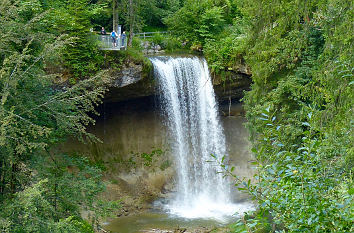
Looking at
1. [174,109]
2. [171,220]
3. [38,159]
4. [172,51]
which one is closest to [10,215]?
[38,159]

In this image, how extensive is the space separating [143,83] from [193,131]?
343 cm

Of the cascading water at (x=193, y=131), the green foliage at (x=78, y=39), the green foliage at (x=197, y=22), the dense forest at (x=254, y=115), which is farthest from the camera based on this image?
the green foliage at (x=197, y=22)

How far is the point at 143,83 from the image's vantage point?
18.7 m

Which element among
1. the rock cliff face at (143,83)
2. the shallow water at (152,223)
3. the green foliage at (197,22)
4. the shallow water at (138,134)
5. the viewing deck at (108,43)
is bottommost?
the shallow water at (152,223)

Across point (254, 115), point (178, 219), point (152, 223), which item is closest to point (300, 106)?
point (254, 115)

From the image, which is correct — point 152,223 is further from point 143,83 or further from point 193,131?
point 143,83

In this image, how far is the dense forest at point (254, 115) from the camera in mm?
4527

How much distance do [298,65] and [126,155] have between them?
9.06 m

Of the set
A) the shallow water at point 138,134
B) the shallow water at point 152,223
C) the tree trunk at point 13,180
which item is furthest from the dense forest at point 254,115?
the shallow water at point 152,223

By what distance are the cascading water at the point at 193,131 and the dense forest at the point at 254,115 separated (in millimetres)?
1237

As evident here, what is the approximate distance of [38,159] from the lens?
10719 millimetres

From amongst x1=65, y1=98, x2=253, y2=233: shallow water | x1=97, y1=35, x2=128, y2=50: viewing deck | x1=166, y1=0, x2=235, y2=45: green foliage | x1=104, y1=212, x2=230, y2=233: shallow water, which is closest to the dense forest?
x1=97, y1=35, x2=128, y2=50: viewing deck

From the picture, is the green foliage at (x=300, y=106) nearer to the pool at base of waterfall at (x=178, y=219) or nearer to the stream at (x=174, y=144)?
the stream at (x=174, y=144)

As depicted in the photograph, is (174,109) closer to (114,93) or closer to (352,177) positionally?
(114,93)
